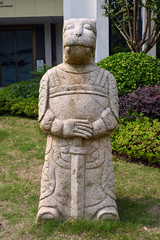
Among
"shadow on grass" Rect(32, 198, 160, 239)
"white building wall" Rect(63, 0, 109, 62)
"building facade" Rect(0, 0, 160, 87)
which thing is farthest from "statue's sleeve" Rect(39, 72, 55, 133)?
"building facade" Rect(0, 0, 160, 87)

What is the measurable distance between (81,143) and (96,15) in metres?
7.24

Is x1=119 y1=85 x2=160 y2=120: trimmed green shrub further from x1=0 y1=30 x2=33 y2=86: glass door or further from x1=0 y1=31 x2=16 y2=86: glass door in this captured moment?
x1=0 y1=31 x2=16 y2=86: glass door

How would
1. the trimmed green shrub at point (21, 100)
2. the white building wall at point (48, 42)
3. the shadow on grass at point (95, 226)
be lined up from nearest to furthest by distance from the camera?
the shadow on grass at point (95, 226), the trimmed green shrub at point (21, 100), the white building wall at point (48, 42)

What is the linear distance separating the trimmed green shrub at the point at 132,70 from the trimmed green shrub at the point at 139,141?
98 centimetres

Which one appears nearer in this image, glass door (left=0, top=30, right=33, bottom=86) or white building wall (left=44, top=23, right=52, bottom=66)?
white building wall (left=44, top=23, right=52, bottom=66)

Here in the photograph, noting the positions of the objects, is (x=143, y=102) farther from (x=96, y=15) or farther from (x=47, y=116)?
(x=96, y=15)

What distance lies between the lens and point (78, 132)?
3242 millimetres

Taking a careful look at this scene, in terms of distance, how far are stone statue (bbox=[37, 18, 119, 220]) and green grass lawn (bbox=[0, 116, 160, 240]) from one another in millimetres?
166

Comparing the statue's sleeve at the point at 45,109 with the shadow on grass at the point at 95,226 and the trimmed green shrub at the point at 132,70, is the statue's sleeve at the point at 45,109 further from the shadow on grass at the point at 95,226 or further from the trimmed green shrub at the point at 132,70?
the trimmed green shrub at the point at 132,70

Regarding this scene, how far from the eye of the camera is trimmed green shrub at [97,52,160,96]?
650 cm

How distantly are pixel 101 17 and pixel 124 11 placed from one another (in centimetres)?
102

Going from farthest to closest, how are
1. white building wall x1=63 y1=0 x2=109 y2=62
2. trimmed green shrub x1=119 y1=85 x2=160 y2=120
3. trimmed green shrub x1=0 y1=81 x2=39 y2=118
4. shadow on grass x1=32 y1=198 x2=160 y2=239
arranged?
white building wall x1=63 y1=0 x2=109 y2=62 → trimmed green shrub x1=0 y1=81 x2=39 y2=118 → trimmed green shrub x1=119 y1=85 x2=160 y2=120 → shadow on grass x1=32 y1=198 x2=160 y2=239

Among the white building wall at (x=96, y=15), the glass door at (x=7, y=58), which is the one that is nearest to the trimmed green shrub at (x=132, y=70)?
the white building wall at (x=96, y=15)

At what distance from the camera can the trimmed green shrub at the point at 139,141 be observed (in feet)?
17.9
